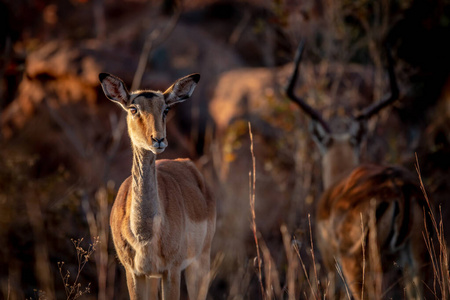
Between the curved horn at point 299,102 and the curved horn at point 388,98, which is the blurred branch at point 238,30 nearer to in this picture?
the curved horn at point 299,102

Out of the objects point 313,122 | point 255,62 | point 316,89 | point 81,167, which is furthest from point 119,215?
point 255,62

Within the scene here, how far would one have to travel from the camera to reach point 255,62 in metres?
13.1

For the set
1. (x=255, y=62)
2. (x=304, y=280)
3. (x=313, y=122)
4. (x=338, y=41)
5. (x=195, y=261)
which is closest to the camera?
(x=195, y=261)

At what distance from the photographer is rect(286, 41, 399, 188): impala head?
6652mm

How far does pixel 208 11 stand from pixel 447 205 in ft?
26.8

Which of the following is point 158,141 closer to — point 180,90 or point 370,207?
point 180,90

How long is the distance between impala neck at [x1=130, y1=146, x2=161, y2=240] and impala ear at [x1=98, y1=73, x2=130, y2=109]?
0.44m

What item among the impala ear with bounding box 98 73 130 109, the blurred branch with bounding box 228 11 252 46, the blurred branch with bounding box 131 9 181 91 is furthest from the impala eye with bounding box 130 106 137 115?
the blurred branch with bounding box 228 11 252 46

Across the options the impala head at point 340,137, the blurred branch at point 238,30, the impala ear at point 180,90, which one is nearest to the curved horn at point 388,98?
the impala head at point 340,137

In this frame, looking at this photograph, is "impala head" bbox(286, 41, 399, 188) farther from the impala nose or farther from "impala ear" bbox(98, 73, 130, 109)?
the impala nose

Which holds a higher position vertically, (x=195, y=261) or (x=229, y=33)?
(x=229, y=33)

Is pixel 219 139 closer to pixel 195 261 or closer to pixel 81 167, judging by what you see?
pixel 81 167

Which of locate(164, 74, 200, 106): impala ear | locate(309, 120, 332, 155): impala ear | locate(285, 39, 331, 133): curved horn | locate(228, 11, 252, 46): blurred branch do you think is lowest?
locate(309, 120, 332, 155): impala ear

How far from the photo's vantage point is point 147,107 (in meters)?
3.74
